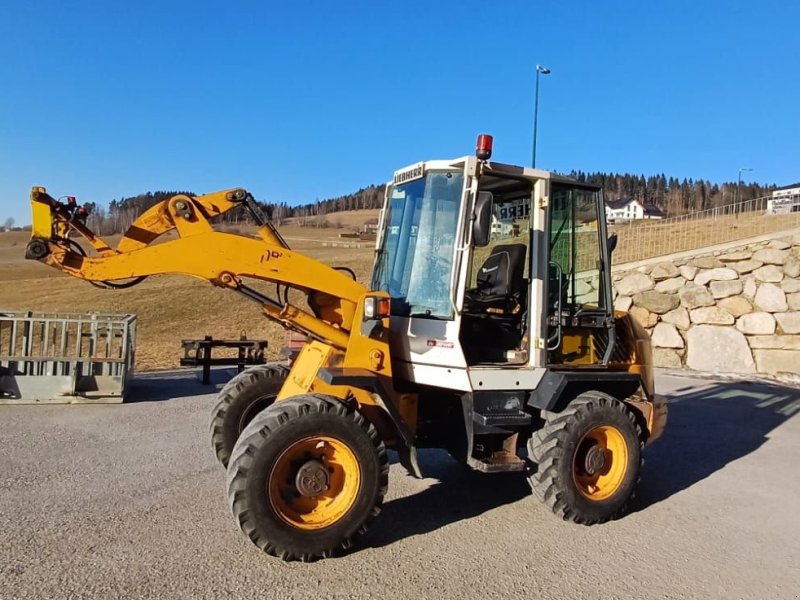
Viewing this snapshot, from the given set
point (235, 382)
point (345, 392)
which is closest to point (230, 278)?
point (345, 392)

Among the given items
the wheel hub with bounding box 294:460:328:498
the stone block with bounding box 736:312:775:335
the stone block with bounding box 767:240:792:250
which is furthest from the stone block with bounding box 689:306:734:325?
the wheel hub with bounding box 294:460:328:498

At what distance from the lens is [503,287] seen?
5457 mm

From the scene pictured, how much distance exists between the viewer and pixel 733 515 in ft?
18.0

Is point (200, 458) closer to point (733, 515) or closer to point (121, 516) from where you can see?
point (121, 516)

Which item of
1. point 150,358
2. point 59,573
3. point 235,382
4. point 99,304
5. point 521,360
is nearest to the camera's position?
point 59,573

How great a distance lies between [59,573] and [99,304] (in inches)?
906

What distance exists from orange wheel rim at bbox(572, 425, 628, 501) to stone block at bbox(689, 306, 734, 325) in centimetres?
1097

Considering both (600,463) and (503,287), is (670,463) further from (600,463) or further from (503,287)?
(503,287)

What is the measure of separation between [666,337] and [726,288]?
5.84 ft

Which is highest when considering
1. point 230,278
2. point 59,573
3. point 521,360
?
point 230,278

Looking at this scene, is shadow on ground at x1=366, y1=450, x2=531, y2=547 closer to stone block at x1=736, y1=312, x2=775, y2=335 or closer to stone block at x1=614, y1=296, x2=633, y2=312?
stone block at x1=736, y1=312, x2=775, y2=335

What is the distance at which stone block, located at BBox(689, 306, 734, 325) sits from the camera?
1480cm

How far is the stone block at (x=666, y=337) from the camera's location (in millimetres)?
15180

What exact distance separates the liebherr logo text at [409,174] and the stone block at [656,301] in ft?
39.5
